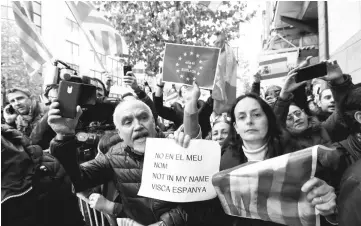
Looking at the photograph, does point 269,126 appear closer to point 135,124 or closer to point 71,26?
point 135,124

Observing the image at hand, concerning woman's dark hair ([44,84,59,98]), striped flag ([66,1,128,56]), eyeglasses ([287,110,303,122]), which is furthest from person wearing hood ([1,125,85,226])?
striped flag ([66,1,128,56])

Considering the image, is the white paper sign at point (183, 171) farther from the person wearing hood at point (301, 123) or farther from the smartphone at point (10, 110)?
the smartphone at point (10, 110)

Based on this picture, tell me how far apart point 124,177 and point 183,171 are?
0.53 metres

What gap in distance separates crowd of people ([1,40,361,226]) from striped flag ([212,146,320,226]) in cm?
9

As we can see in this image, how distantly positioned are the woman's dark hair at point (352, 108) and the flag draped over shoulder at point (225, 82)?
5.74 feet

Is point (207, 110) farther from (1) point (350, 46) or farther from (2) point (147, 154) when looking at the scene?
(1) point (350, 46)

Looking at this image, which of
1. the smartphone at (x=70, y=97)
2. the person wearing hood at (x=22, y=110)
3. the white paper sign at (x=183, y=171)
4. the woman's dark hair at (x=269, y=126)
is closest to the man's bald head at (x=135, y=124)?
the white paper sign at (x=183, y=171)

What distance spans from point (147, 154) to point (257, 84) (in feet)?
6.94

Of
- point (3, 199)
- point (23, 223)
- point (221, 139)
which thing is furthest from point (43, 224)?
point (221, 139)

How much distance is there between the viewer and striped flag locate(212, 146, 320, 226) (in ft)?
6.03

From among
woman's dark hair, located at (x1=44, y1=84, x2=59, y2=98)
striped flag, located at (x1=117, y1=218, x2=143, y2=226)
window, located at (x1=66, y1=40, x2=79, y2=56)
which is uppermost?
window, located at (x1=66, y1=40, x2=79, y2=56)

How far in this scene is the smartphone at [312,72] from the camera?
2631 millimetres

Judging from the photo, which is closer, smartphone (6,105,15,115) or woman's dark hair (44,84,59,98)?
woman's dark hair (44,84,59,98)

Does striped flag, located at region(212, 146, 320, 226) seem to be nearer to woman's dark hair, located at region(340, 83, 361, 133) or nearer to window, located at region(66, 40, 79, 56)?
woman's dark hair, located at region(340, 83, 361, 133)
